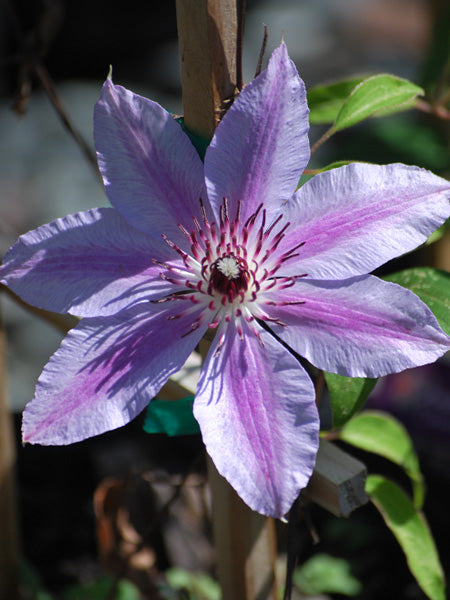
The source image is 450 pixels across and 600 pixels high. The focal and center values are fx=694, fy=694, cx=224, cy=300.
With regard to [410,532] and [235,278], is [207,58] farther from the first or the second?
[410,532]

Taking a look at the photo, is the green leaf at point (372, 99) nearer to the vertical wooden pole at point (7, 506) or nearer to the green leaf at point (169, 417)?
the green leaf at point (169, 417)

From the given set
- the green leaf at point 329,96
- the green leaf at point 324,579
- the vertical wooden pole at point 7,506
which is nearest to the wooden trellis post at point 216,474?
the green leaf at point 329,96

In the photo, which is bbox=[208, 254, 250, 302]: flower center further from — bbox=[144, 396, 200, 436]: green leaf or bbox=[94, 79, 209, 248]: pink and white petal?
bbox=[144, 396, 200, 436]: green leaf

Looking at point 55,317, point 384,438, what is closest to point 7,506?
point 55,317

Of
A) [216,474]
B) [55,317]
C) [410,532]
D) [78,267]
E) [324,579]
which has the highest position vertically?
[78,267]

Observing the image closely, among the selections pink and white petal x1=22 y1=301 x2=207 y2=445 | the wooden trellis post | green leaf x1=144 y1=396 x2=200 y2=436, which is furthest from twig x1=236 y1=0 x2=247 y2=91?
green leaf x1=144 y1=396 x2=200 y2=436

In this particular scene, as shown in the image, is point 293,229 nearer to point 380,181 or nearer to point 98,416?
point 380,181
